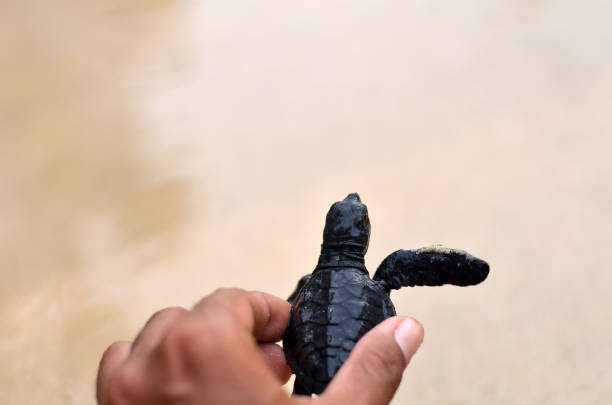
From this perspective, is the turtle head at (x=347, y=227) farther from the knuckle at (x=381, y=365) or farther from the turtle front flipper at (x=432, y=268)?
the knuckle at (x=381, y=365)

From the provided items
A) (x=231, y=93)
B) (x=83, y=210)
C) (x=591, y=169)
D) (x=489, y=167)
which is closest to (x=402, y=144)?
(x=489, y=167)

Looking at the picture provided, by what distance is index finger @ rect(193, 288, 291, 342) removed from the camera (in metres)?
0.74

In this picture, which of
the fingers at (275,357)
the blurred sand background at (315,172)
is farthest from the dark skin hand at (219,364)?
the blurred sand background at (315,172)

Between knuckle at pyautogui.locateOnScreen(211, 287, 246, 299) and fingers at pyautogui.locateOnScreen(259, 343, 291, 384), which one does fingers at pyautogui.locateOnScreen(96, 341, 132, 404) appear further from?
fingers at pyautogui.locateOnScreen(259, 343, 291, 384)

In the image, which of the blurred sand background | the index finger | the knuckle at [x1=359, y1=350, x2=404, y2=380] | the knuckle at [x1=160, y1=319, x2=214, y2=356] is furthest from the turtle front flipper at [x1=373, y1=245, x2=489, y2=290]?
the knuckle at [x1=160, y1=319, x2=214, y2=356]

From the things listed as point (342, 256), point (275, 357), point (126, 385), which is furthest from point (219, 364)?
point (342, 256)

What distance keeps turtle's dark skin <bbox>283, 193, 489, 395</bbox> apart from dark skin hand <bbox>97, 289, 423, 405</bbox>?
0.58ft

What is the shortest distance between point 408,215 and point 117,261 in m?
1.18

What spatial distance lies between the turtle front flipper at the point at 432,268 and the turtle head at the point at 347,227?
9 centimetres

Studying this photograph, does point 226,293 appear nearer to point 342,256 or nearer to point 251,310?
point 251,310

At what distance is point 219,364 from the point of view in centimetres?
64

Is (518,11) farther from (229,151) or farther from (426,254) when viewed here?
(426,254)

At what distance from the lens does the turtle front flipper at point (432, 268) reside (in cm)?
118

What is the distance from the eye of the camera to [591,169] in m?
2.04
